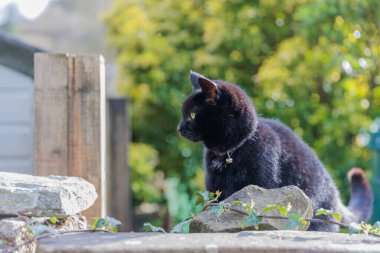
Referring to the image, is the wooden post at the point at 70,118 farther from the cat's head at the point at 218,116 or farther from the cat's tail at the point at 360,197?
the cat's tail at the point at 360,197

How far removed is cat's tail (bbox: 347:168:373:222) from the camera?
429 centimetres

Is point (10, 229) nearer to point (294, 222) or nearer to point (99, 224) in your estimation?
point (99, 224)

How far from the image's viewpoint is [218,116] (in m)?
3.46

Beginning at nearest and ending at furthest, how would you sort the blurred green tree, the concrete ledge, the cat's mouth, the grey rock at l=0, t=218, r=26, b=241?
1. the concrete ledge
2. the grey rock at l=0, t=218, r=26, b=241
3. the cat's mouth
4. the blurred green tree

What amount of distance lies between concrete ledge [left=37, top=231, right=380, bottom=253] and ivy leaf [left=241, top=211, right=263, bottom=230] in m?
0.14

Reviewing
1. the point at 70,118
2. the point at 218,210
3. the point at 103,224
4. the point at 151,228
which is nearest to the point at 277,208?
the point at 218,210

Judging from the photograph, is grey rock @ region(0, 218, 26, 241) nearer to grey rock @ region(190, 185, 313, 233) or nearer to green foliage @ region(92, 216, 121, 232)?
green foliage @ region(92, 216, 121, 232)

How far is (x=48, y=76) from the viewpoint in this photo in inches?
139

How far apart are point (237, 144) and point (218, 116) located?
0.18 meters

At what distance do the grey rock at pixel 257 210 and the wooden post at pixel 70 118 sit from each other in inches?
39.0

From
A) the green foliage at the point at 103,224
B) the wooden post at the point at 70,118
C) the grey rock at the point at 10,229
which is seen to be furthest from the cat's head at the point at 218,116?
the grey rock at the point at 10,229

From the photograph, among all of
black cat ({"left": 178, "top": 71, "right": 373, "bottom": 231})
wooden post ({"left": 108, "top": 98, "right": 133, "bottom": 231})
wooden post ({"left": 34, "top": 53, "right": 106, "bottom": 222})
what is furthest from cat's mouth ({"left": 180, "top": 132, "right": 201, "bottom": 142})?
wooden post ({"left": 108, "top": 98, "right": 133, "bottom": 231})

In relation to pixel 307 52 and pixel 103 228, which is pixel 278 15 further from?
pixel 103 228

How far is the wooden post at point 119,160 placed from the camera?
248 inches
